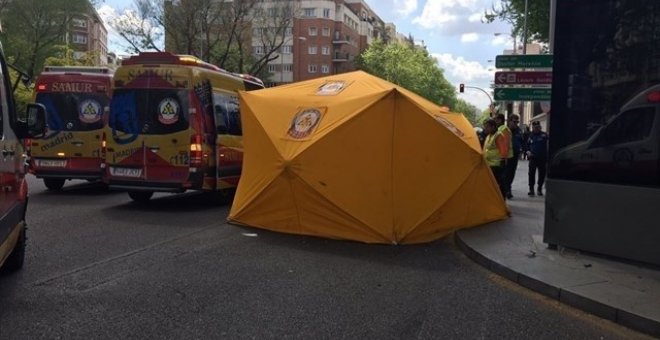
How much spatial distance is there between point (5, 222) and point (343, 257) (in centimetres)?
374

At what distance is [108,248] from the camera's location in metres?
7.46

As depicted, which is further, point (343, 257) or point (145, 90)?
point (145, 90)


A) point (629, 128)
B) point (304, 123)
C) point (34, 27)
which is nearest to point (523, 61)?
point (304, 123)

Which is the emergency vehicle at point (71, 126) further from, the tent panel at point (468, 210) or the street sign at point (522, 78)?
the street sign at point (522, 78)

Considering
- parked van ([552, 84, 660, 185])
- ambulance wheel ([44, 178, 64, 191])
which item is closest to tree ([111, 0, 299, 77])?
ambulance wheel ([44, 178, 64, 191])

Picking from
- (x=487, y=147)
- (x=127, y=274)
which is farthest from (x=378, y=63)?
(x=127, y=274)

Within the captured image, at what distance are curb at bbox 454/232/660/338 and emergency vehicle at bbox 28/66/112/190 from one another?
8.94 m

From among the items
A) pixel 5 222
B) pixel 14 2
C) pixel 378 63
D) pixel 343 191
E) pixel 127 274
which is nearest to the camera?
pixel 5 222

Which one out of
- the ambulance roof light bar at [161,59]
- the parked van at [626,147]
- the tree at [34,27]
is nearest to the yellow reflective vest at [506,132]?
the parked van at [626,147]

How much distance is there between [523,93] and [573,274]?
797cm

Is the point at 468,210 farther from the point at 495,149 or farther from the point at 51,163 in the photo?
the point at 51,163

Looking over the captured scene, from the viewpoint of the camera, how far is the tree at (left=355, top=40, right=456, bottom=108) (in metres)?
79.6

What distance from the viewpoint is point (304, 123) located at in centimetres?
891

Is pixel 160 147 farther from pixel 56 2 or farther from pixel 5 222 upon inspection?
pixel 56 2
